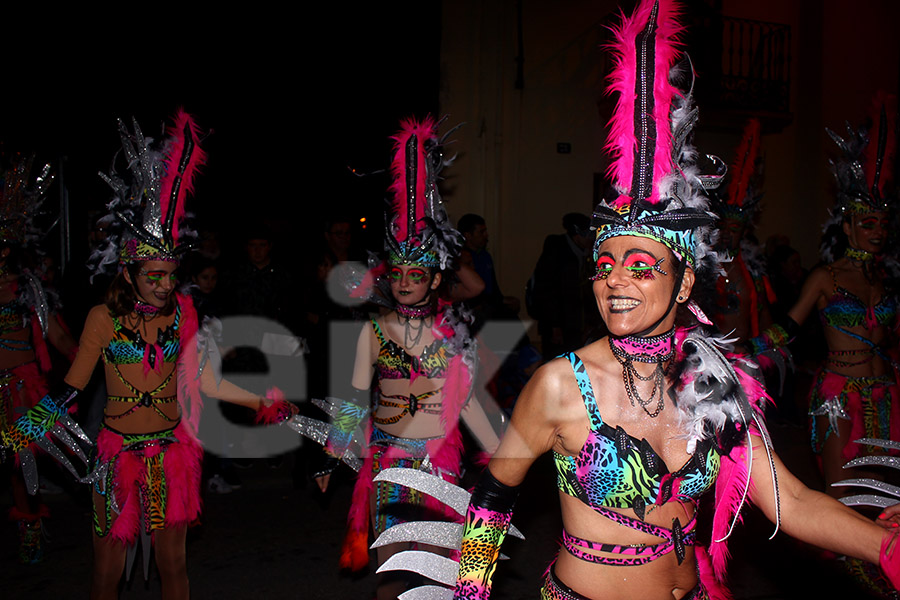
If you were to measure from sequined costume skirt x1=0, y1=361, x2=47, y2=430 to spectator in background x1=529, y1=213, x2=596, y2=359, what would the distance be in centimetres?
489

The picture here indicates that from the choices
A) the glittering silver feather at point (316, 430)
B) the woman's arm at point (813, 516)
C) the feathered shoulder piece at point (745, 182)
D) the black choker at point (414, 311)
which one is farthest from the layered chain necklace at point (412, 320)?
the feathered shoulder piece at point (745, 182)

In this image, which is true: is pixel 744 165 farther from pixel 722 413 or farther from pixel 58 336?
pixel 58 336

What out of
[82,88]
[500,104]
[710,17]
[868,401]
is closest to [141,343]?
[868,401]

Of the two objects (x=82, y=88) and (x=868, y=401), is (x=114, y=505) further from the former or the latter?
(x=82, y=88)

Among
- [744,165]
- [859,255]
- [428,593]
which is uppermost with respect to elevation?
[744,165]

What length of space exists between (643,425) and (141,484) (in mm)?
2764

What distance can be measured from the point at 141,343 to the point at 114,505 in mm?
846

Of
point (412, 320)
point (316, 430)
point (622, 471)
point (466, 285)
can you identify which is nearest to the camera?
point (622, 471)

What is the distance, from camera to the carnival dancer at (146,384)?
366 centimetres

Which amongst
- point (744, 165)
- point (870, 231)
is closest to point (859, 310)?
point (870, 231)

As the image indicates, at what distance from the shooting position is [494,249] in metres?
11.4

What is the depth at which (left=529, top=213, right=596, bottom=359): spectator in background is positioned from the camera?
26.1 ft

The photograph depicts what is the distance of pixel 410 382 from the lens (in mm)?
4129

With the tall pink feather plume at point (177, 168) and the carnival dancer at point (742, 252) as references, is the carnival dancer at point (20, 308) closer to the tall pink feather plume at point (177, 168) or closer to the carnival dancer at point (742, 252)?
the tall pink feather plume at point (177, 168)
